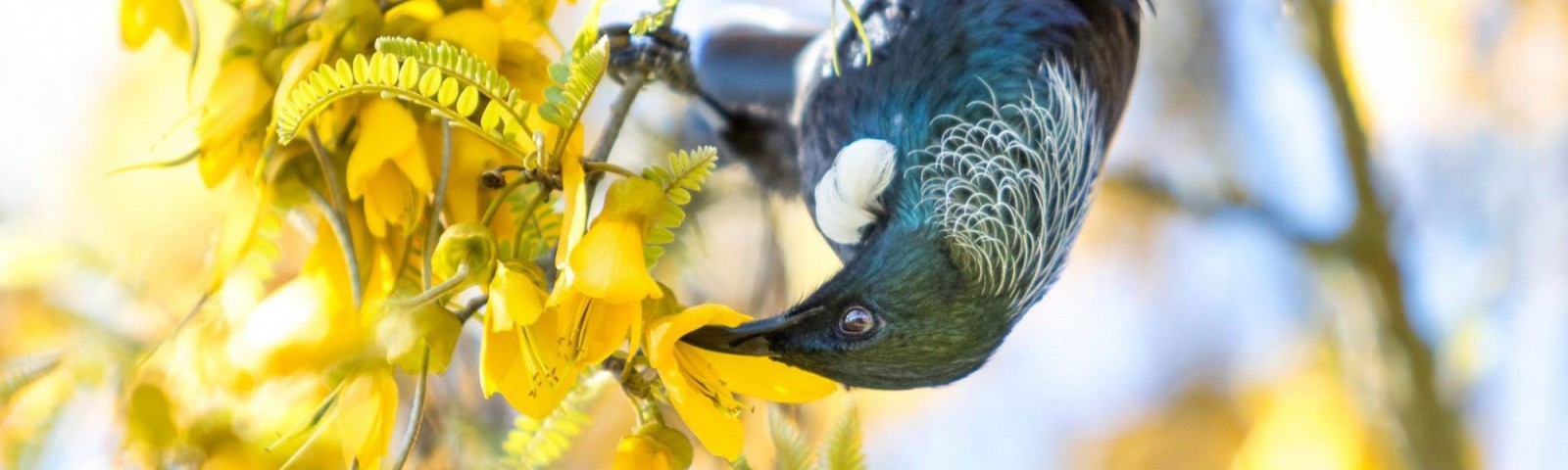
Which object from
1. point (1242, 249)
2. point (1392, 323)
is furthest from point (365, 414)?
point (1242, 249)

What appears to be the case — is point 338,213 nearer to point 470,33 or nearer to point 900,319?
point 470,33

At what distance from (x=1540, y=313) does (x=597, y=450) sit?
87 cm

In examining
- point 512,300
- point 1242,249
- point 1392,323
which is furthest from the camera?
point 1242,249

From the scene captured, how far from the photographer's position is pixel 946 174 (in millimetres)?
339

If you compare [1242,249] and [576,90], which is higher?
[576,90]

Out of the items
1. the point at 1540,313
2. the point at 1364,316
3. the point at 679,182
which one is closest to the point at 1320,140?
the point at 1364,316

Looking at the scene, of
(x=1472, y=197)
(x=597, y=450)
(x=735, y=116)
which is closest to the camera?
(x=735, y=116)

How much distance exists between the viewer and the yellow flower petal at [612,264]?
214mm

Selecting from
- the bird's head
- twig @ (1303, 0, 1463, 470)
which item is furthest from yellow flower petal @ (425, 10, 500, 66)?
twig @ (1303, 0, 1463, 470)

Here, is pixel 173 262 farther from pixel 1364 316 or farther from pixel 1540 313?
pixel 1540 313

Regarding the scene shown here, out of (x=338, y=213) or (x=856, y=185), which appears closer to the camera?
(x=338, y=213)

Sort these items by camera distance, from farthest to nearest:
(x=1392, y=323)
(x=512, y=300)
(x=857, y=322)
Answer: (x=1392, y=323) → (x=857, y=322) → (x=512, y=300)

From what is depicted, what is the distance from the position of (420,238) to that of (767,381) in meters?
0.08

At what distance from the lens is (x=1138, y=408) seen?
1.30 metres
